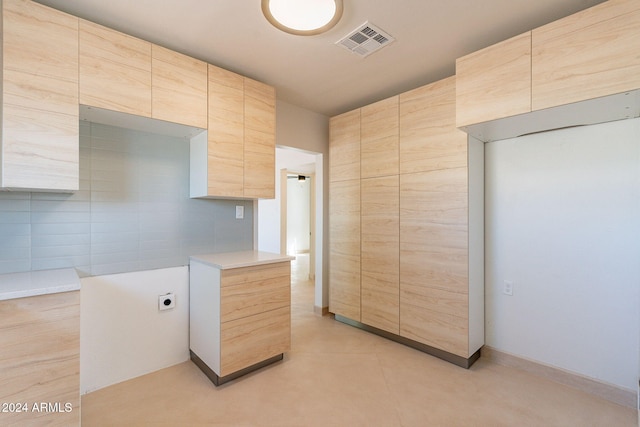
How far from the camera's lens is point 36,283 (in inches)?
57.0

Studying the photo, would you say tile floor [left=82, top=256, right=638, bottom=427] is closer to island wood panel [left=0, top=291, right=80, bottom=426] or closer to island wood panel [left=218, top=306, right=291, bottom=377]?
island wood panel [left=218, top=306, right=291, bottom=377]

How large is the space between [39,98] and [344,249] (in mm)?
2661

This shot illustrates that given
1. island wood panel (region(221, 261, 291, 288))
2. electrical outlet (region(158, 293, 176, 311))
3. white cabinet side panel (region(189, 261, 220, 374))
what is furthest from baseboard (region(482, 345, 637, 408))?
electrical outlet (region(158, 293, 176, 311))

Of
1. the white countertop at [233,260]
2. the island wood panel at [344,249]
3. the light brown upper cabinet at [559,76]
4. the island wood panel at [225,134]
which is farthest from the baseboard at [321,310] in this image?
the light brown upper cabinet at [559,76]

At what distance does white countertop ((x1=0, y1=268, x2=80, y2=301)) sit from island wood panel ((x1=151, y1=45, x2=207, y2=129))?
1.14 m

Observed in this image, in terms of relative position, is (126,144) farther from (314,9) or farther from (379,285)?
(379,285)

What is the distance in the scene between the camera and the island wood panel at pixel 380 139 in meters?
2.69

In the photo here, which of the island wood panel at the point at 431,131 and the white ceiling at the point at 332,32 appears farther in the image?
the island wood panel at the point at 431,131

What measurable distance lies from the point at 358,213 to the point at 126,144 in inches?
85.7

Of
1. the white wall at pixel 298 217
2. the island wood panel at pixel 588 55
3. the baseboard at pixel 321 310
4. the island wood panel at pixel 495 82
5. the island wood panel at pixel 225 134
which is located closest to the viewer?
the island wood panel at pixel 588 55

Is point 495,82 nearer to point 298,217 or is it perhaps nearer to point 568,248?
point 568,248

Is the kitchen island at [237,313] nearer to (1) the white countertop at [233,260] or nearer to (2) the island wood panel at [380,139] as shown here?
→ (1) the white countertop at [233,260]

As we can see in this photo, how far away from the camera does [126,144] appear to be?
2.10 m

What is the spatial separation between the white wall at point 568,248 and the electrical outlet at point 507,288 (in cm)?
3
